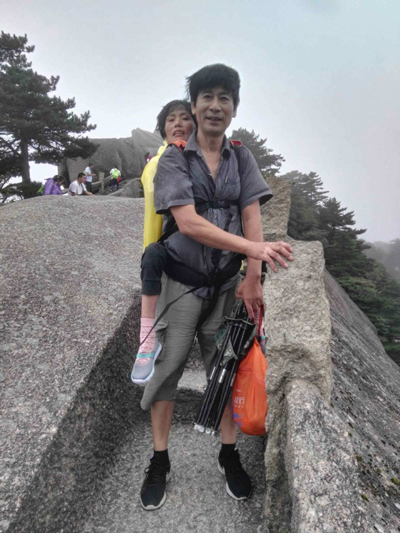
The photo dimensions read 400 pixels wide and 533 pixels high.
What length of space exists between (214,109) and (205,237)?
0.96 metres

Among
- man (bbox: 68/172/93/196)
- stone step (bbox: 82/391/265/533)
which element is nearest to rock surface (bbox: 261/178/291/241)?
stone step (bbox: 82/391/265/533)

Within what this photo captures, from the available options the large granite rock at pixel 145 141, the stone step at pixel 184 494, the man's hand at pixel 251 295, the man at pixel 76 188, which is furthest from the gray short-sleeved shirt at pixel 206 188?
the large granite rock at pixel 145 141

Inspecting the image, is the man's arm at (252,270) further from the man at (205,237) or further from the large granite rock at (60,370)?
the large granite rock at (60,370)

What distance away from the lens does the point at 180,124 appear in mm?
3018

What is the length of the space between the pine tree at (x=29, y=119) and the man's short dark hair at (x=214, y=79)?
2362 centimetres

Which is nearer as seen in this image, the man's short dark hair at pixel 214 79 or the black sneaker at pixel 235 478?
the man's short dark hair at pixel 214 79

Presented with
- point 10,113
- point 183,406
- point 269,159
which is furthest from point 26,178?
point 183,406

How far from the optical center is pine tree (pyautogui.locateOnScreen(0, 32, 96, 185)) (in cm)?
2228

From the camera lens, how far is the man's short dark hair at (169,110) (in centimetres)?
302

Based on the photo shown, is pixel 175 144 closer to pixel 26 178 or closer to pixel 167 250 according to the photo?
pixel 167 250

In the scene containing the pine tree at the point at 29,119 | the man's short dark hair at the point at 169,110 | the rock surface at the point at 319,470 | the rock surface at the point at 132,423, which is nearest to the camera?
the rock surface at the point at 319,470

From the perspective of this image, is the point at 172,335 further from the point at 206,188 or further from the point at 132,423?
the point at 132,423

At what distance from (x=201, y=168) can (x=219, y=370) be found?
5.00 ft

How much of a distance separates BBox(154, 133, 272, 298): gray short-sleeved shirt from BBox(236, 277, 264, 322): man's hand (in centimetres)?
23
